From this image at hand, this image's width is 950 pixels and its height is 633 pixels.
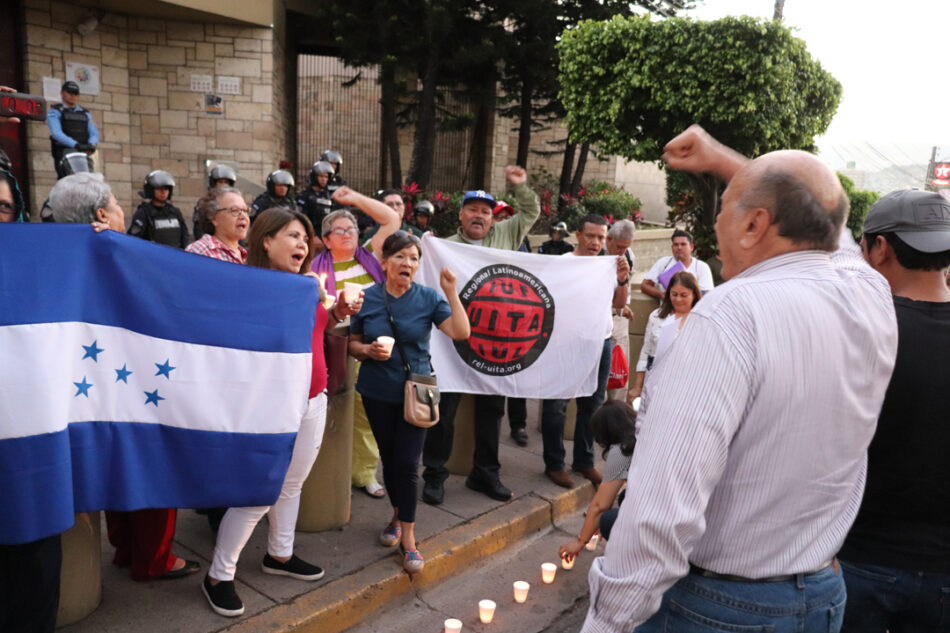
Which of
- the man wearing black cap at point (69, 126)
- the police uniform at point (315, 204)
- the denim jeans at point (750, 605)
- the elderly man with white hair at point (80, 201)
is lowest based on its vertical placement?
the denim jeans at point (750, 605)

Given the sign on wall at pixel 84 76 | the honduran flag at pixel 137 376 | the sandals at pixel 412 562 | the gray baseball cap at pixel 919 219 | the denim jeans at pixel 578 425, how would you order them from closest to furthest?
the gray baseball cap at pixel 919 219 → the honduran flag at pixel 137 376 → the sandals at pixel 412 562 → the denim jeans at pixel 578 425 → the sign on wall at pixel 84 76

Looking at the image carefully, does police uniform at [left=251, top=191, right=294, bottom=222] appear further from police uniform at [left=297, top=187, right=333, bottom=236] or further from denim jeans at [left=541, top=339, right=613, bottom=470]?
denim jeans at [left=541, top=339, right=613, bottom=470]

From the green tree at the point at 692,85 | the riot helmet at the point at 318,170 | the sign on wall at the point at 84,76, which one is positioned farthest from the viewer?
the green tree at the point at 692,85

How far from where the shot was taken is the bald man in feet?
4.70

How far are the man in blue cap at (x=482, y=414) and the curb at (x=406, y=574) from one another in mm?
272

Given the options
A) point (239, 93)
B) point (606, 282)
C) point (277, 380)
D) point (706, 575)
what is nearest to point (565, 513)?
point (606, 282)

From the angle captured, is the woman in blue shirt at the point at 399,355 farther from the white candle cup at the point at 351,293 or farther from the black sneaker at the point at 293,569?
the black sneaker at the point at 293,569

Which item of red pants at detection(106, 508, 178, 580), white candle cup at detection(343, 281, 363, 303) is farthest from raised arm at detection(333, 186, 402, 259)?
red pants at detection(106, 508, 178, 580)

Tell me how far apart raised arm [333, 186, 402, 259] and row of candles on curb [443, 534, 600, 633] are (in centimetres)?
215

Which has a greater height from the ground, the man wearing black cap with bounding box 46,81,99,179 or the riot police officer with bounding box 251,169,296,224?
the man wearing black cap with bounding box 46,81,99,179

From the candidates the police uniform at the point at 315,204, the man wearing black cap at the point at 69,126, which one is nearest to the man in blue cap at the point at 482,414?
the police uniform at the point at 315,204

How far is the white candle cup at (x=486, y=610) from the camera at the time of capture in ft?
12.1

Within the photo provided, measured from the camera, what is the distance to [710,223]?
15938mm

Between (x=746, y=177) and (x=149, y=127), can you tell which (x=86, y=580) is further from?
(x=149, y=127)
